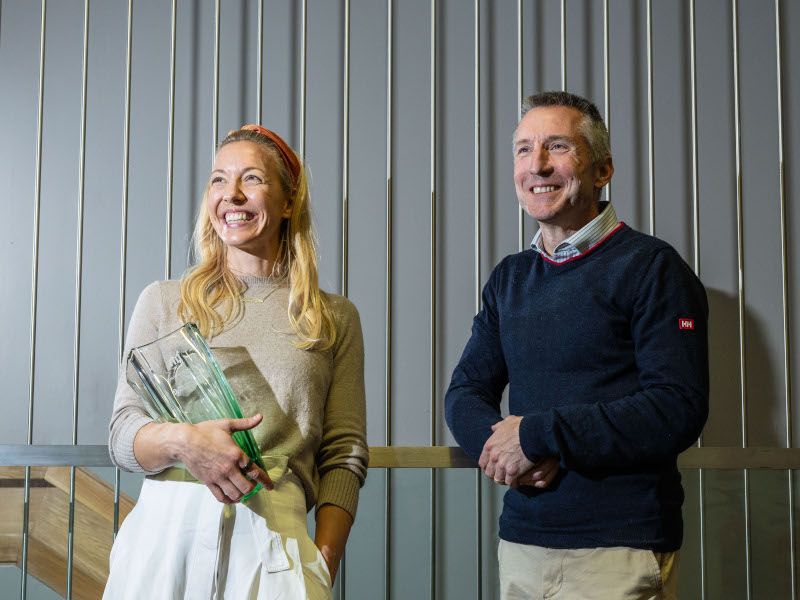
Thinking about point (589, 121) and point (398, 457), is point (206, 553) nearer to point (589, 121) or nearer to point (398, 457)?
point (398, 457)

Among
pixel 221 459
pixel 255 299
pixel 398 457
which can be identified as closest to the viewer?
pixel 221 459

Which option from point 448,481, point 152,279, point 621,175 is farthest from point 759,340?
A: point 152,279

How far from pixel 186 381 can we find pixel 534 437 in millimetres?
569

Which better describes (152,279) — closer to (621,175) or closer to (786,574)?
(621,175)

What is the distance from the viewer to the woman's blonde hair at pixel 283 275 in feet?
5.65

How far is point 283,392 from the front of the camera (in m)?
1.68

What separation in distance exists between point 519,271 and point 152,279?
1111 mm

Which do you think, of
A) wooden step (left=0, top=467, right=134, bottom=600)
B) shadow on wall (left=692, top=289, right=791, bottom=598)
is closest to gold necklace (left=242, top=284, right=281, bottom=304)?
wooden step (left=0, top=467, right=134, bottom=600)

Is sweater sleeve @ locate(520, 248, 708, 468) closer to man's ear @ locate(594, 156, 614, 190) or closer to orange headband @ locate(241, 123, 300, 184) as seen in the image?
man's ear @ locate(594, 156, 614, 190)

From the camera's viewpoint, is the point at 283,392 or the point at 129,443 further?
the point at 283,392

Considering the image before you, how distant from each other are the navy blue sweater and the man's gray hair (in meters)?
0.16

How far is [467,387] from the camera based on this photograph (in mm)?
1848

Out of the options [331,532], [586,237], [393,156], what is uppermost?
[393,156]

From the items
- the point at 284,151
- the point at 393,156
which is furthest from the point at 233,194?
the point at 393,156
